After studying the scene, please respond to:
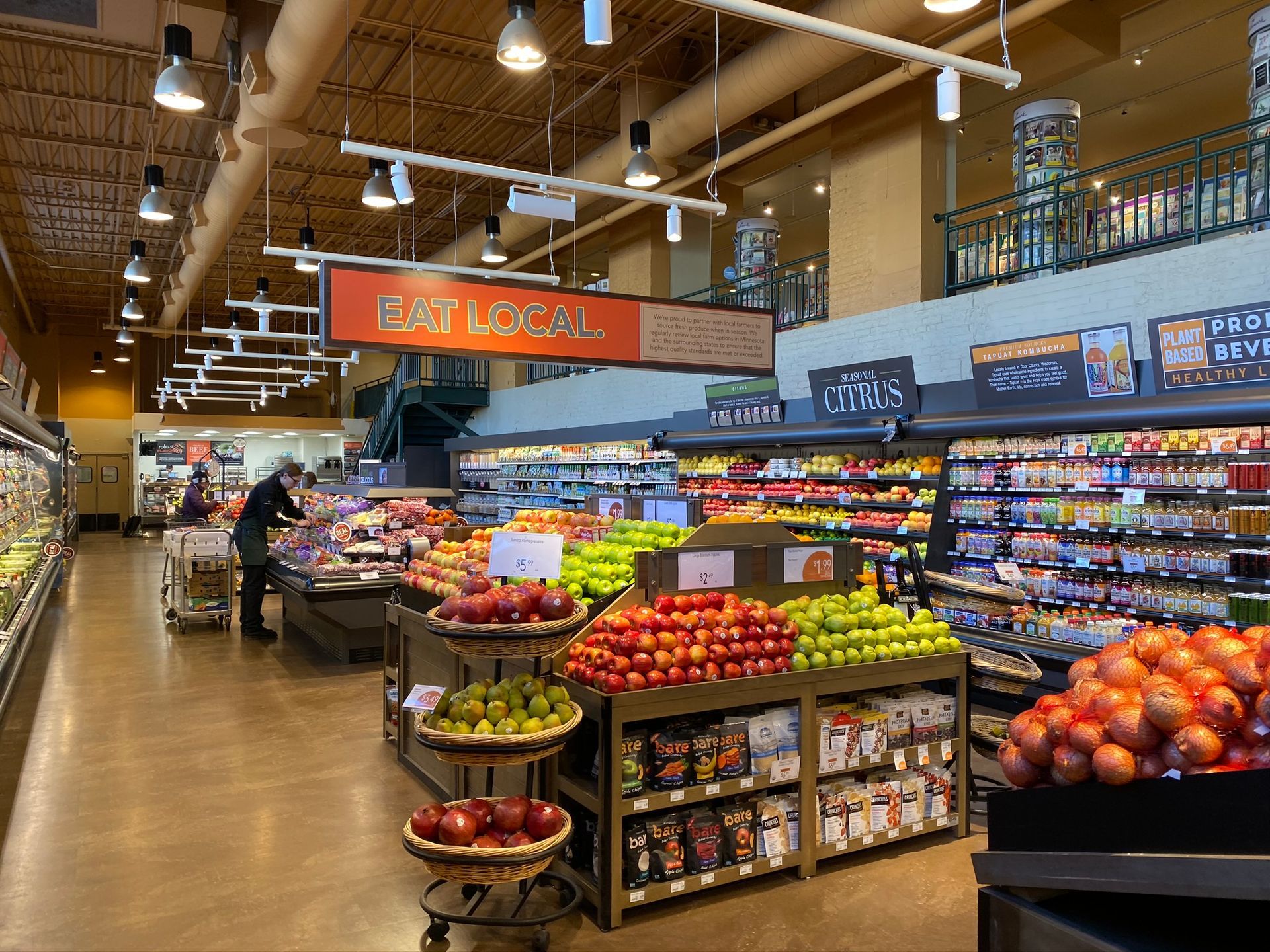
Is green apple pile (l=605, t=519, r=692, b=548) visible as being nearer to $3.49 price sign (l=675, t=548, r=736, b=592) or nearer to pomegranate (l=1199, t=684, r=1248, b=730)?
$3.49 price sign (l=675, t=548, r=736, b=592)

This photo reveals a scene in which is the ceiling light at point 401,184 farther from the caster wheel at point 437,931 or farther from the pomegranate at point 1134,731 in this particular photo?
the pomegranate at point 1134,731

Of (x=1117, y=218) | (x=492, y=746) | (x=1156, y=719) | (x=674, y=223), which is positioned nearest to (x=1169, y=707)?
(x=1156, y=719)

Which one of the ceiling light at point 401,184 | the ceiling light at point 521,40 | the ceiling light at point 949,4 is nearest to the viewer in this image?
the ceiling light at point 949,4

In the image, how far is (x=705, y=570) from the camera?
4348 millimetres

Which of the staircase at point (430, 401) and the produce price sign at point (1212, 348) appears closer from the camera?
the produce price sign at point (1212, 348)

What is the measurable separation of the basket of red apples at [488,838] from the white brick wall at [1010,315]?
5410 mm

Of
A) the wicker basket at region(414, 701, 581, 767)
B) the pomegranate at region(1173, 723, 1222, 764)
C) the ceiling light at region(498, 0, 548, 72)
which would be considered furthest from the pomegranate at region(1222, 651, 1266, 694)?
the ceiling light at region(498, 0, 548, 72)

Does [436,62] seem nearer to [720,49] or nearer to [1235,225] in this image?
[720,49]

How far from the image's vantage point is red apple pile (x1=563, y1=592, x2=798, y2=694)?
3.54 m

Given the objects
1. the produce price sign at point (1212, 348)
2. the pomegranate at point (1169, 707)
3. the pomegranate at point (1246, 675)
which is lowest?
the pomegranate at point (1169, 707)

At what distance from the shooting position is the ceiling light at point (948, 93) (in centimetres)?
469

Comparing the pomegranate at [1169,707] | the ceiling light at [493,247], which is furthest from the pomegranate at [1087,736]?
the ceiling light at [493,247]

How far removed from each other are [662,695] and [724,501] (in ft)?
21.6

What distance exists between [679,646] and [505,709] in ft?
2.57
